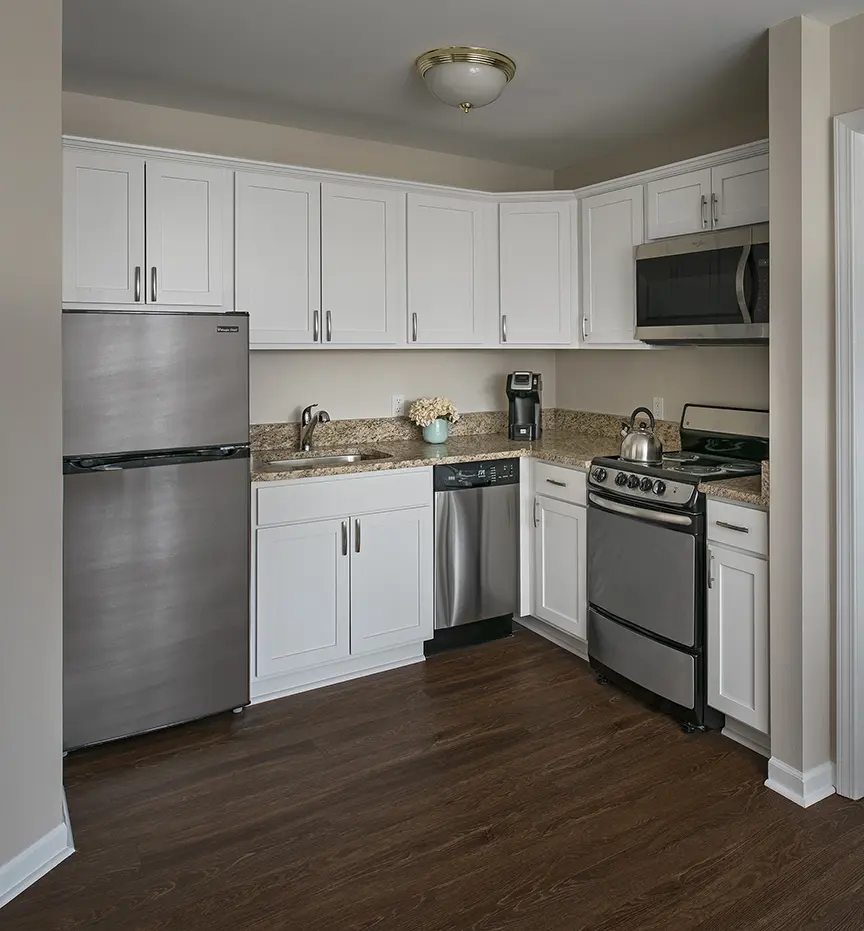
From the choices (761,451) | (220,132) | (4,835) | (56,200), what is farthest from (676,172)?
(4,835)

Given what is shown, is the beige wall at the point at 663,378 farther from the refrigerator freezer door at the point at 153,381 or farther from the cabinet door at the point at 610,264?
the refrigerator freezer door at the point at 153,381

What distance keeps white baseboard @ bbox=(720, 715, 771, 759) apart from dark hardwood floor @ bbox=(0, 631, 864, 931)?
1.7 inches

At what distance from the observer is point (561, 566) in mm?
3646

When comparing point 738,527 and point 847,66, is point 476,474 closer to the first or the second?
point 738,527

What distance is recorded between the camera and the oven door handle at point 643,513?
2.86 meters

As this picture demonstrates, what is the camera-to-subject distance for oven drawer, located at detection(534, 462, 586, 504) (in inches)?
136

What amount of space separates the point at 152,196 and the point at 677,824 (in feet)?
9.69

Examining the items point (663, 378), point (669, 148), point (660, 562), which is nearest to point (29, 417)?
point (660, 562)

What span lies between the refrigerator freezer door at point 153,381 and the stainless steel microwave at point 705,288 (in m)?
1.77

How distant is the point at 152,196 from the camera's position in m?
3.06

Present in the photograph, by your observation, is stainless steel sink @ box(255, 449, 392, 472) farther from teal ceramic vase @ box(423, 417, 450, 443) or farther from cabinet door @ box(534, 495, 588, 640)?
cabinet door @ box(534, 495, 588, 640)

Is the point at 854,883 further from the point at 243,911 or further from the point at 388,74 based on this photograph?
the point at 388,74

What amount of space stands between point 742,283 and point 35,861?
2.99 m

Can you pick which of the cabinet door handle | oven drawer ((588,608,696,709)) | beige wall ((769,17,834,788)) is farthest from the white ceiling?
oven drawer ((588,608,696,709))
